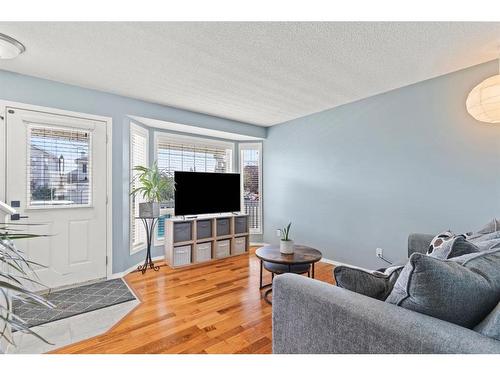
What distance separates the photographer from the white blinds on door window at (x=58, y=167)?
2.69 metres

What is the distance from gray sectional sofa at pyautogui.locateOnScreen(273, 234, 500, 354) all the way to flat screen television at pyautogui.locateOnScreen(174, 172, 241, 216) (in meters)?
2.72

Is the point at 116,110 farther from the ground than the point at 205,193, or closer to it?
farther from the ground

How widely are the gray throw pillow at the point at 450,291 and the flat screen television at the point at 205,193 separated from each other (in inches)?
127

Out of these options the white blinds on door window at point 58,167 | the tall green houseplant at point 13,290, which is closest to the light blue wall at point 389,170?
the white blinds on door window at point 58,167

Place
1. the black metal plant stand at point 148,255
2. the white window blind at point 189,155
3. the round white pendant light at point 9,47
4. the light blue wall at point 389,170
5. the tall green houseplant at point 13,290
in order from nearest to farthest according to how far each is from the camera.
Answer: the tall green houseplant at point 13,290 → the round white pendant light at point 9,47 → the light blue wall at point 389,170 → the black metal plant stand at point 148,255 → the white window blind at point 189,155

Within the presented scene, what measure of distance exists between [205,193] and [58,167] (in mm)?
1891

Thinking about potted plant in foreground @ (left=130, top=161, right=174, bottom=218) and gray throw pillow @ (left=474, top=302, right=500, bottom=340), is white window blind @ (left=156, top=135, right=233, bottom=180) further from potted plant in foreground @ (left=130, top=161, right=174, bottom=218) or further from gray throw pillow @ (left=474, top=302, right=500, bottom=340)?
gray throw pillow @ (left=474, top=302, right=500, bottom=340)

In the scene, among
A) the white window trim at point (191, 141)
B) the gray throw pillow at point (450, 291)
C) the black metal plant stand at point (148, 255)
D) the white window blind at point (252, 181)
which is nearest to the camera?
the gray throw pillow at point (450, 291)

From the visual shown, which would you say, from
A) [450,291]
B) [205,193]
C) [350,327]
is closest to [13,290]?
[350,327]

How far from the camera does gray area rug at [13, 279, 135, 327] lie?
2.21 m

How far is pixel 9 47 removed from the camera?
6.59 ft

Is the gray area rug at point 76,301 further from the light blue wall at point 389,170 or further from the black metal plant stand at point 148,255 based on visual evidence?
the light blue wall at point 389,170

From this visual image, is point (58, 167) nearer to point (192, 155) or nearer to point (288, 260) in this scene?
point (192, 155)
